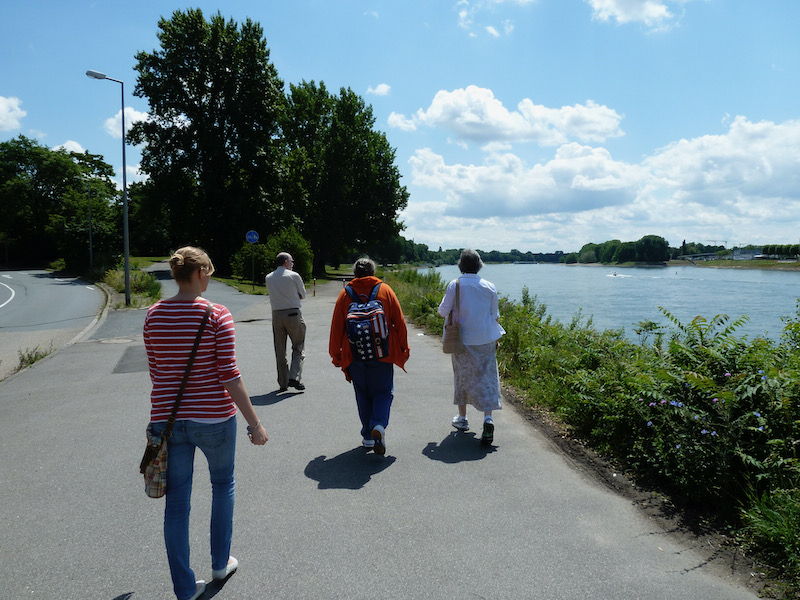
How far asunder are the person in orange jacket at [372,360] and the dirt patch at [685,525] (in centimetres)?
173

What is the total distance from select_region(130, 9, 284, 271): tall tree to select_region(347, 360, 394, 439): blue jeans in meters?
34.3

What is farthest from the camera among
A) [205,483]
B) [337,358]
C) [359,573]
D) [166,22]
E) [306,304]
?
[166,22]

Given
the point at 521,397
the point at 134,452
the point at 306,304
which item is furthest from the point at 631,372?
the point at 306,304

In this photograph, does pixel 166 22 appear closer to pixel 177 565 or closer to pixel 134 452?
pixel 134 452

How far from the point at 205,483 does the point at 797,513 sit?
385cm

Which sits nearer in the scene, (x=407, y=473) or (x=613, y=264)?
(x=407, y=473)

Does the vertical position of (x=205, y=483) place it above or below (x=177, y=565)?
below

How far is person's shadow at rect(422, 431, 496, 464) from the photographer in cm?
481

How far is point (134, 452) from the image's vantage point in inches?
194

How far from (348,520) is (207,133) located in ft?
124

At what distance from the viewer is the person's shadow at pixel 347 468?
166 inches

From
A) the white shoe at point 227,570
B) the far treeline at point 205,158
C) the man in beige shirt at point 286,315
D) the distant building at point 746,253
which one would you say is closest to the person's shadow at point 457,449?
the white shoe at point 227,570

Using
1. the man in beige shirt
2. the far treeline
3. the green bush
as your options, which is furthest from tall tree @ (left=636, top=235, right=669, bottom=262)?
the man in beige shirt

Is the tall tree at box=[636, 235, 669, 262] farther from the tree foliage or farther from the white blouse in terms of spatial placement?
the white blouse
